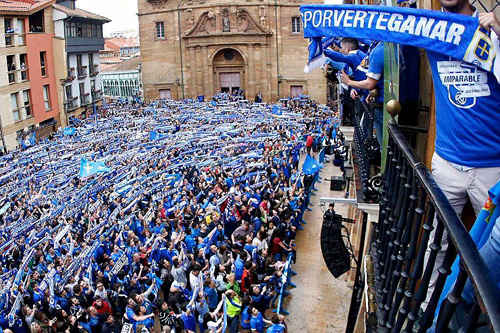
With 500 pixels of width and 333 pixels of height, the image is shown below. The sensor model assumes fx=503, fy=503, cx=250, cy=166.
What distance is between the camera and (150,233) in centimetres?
1554

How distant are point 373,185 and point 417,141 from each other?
5.94ft

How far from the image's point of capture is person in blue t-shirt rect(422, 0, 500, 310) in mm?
3283

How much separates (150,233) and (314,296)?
5.32 m

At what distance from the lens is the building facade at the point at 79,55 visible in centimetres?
4438

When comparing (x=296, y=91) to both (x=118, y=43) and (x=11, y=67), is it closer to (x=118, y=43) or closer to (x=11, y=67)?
(x=11, y=67)

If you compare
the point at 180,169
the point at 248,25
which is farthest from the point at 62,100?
the point at 180,169

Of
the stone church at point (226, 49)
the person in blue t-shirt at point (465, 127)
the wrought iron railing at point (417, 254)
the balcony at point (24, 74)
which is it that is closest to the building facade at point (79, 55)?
the balcony at point (24, 74)

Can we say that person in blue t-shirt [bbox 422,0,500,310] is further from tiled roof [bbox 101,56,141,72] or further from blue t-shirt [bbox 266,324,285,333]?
tiled roof [bbox 101,56,141,72]

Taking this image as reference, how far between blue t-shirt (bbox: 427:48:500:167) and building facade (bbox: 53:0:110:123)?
4425 cm

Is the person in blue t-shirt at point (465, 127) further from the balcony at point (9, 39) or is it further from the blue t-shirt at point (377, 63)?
the balcony at point (9, 39)

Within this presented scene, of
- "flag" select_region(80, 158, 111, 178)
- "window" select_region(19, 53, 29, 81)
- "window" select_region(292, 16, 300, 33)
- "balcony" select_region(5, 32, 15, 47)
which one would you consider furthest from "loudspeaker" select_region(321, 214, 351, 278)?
"window" select_region(292, 16, 300, 33)

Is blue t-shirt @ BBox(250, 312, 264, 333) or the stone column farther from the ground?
the stone column

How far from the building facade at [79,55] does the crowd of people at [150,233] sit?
1816cm

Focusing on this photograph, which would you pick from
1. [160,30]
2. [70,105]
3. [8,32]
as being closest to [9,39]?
[8,32]
